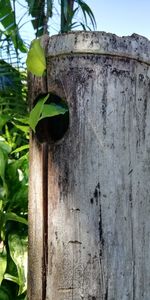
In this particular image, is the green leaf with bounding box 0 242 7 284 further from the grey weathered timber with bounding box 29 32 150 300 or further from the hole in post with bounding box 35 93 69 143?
the hole in post with bounding box 35 93 69 143

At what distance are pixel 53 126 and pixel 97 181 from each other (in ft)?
0.71

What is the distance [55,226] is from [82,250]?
0.08 meters

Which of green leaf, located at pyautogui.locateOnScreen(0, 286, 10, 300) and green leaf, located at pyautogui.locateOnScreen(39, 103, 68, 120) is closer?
green leaf, located at pyautogui.locateOnScreen(39, 103, 68, 120)

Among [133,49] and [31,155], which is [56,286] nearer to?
[31,155]

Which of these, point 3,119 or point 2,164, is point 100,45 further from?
point 3,119

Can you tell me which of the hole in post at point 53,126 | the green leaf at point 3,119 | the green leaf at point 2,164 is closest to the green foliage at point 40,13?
the green leaf at point 3,119

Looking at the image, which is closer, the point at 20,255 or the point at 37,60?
the point at 37,60

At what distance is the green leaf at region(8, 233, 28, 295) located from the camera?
5.13ft

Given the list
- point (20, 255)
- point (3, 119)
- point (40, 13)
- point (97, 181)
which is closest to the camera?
point (97, 181)

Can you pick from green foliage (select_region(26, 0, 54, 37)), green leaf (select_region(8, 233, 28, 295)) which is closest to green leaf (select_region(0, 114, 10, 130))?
green leaf (select_region(8, 233, 28, 295))

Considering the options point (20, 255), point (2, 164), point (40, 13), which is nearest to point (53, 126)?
point (2, 164)

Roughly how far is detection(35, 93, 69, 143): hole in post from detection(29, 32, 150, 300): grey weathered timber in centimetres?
3

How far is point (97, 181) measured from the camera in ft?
3.34

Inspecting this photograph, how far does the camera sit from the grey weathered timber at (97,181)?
1.02 m
